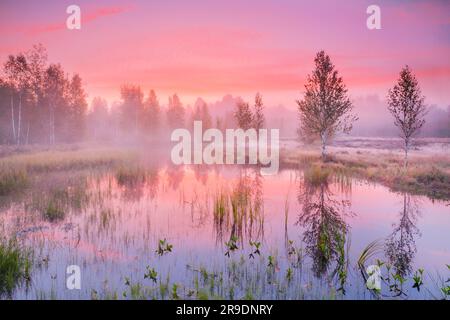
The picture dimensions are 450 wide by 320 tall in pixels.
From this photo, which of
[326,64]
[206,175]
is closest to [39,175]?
[206,175]

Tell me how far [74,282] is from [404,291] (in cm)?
679

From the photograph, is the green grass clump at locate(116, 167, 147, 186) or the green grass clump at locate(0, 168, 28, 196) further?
the green grass clump at locate(116, 167, 147, 186)

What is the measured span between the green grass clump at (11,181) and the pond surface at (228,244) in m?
1.34

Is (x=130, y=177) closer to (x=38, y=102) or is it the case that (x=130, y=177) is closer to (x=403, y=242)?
(x=403, y=242)

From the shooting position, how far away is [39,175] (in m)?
20.0

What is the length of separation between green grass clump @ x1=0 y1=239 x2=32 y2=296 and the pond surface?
0.23 meters

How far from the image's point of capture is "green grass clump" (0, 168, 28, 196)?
14789mm

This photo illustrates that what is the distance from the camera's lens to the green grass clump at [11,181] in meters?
14.8

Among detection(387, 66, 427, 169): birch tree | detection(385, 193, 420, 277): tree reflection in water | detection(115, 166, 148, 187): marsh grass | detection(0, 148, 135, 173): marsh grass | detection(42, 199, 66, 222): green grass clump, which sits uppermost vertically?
detection(387, 66, 427, 169): birch tree

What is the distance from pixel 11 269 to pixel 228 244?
5.07 m

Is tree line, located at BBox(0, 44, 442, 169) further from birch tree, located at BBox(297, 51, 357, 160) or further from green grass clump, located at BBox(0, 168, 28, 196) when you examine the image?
green grass clump, located at BBox(0, 168, 28, 196)

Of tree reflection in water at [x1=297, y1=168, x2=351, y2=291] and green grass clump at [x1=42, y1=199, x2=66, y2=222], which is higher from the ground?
green grass clump at [x1=42, y1=199, x2=66, y2=222]

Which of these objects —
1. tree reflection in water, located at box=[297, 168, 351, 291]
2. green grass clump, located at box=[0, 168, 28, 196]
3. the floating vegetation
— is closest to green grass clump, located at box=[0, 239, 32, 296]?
the floating vegetation
